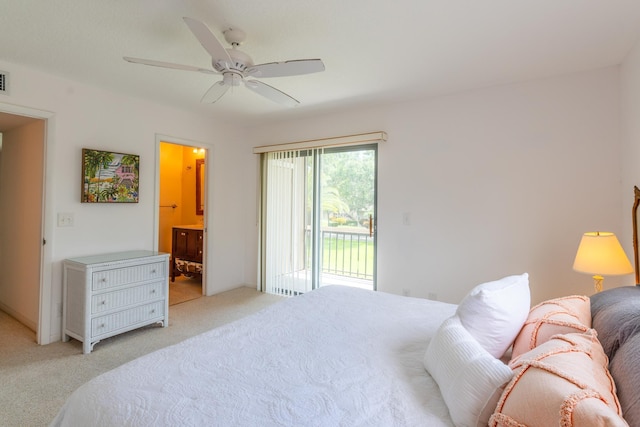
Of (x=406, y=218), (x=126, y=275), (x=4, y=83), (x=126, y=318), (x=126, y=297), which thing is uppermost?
(x=4, y=83)

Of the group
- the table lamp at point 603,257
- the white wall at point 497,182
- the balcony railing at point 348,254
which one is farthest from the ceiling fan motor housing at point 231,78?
the balcony railing at point 348,254

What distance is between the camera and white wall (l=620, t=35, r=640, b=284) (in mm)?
2209

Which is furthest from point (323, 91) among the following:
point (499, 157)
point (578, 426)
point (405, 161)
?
point (578, 426)

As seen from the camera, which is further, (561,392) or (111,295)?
(111,295)

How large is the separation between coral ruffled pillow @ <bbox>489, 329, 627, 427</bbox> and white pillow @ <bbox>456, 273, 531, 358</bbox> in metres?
0.29

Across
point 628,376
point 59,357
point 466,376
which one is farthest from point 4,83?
point 628,376

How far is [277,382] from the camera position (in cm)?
118

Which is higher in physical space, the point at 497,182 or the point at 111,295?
the point at 497,182

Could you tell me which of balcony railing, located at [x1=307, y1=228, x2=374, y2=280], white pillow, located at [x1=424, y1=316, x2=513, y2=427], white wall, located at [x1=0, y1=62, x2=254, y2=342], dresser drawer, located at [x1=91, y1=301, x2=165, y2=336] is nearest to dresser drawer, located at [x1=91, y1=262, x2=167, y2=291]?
dresser drawer, located at [x1=91, y1=301, x2=165, y2=336]

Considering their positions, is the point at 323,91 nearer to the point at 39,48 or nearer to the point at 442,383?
the point at 39,48

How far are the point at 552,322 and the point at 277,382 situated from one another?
1137 millimetres

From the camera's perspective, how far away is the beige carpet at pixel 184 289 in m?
4.26

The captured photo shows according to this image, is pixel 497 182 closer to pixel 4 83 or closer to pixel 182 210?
pixel 4 83

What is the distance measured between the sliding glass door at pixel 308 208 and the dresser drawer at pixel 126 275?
164cm
